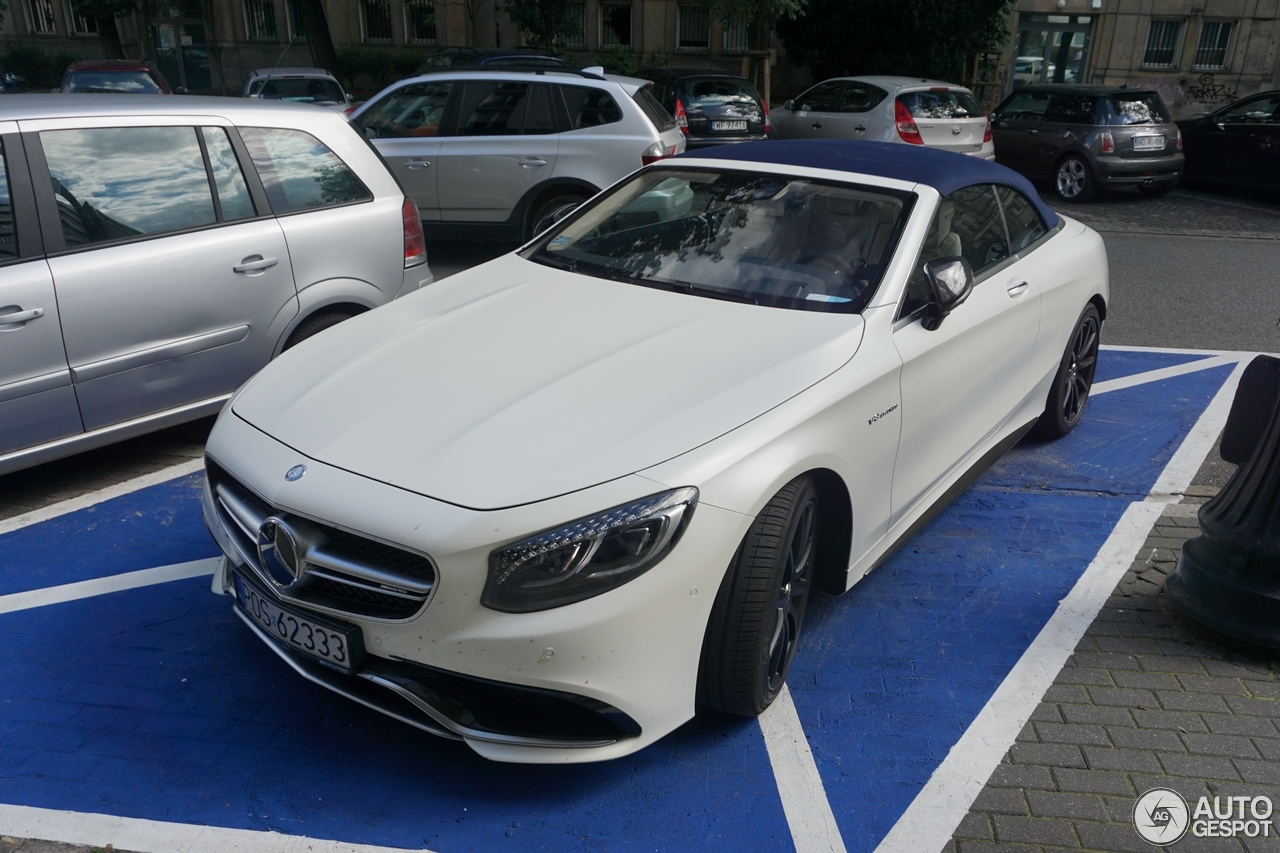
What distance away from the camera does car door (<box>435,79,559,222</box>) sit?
9.18 meters

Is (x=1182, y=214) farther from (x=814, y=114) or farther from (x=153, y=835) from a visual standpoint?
(x=153, y=835)

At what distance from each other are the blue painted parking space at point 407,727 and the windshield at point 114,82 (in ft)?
51.8

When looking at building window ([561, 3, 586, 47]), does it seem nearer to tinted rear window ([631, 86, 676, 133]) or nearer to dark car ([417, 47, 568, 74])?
dark car ([417, 47, 568, 74])

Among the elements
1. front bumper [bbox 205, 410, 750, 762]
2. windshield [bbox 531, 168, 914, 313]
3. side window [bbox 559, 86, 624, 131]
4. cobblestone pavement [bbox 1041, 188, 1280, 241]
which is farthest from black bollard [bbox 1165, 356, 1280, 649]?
cobblestone pavement [bbox 1041, 188, 1280, 241]

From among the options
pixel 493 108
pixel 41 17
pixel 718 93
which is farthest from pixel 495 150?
pixel 41 17

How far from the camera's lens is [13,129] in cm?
430

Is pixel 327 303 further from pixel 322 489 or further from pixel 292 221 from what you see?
pixel 322 489

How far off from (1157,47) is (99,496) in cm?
3085

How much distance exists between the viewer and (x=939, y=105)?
13.6m

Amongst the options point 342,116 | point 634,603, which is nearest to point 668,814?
point 634,603

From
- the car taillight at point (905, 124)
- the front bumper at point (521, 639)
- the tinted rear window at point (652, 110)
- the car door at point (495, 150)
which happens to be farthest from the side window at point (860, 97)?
the front bumper at point (521, 639)

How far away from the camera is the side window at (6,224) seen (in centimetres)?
422

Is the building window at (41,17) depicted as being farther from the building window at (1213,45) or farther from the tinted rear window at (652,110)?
the building window at (1213,45)

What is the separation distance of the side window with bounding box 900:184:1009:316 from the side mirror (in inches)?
2.2
